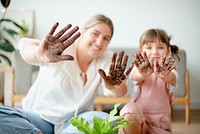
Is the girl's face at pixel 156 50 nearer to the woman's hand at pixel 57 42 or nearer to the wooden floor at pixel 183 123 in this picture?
the woman's hand at pixel 57 42

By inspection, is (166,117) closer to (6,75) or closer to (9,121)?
(9,121)

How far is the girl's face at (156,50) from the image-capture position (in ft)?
5.37

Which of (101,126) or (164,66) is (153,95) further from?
(101,126)

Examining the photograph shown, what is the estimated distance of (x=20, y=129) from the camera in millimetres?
1200

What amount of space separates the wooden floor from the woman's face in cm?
142

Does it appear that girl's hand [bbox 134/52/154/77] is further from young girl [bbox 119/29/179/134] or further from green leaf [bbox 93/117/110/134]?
green leaf [bbox 93/117/110/134]

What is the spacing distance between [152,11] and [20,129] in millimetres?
2825

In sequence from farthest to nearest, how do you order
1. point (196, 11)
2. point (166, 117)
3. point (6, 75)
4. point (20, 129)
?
point (196, 11)
point (6, 75)
point (166, 117)
point (20, 129)

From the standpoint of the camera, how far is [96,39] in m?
1.58

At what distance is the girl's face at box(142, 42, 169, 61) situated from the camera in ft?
5.37

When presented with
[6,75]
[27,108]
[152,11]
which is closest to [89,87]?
[27,108]

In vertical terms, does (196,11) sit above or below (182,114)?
above

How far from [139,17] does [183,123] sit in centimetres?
136

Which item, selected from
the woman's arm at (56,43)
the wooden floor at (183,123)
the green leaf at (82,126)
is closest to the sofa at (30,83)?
the wooden floor at (183,123)
